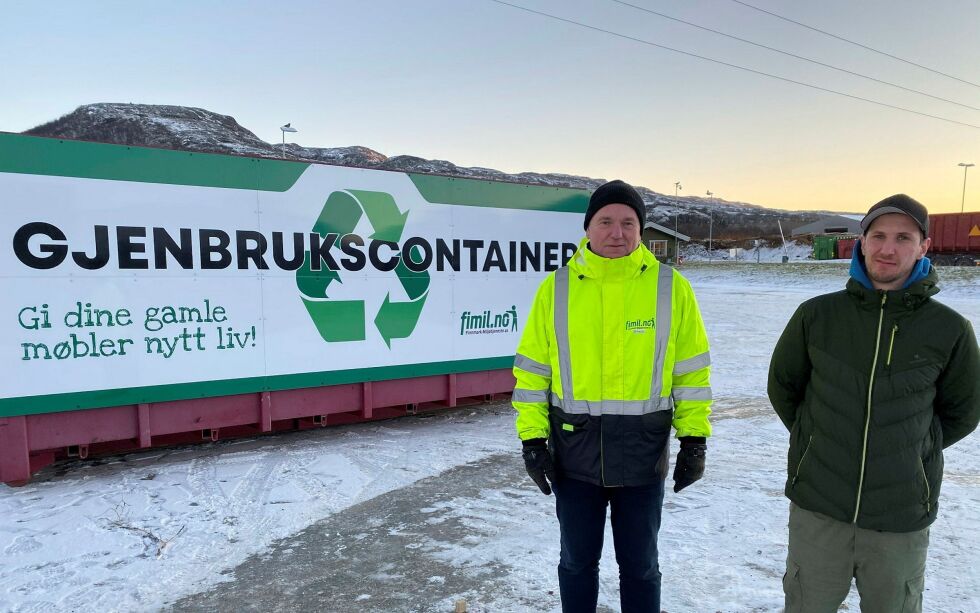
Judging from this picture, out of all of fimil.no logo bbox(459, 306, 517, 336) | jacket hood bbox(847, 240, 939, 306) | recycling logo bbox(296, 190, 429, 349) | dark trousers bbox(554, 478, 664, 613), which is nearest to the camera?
jacket hood bbox(847, 240, 939, 306)

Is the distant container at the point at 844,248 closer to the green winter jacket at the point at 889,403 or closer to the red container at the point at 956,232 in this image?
the red container at the point at 956,232

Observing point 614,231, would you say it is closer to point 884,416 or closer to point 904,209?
point 904,209

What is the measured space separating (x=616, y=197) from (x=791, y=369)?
0.94 m

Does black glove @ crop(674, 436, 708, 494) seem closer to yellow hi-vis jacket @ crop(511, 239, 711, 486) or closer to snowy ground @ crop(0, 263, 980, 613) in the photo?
yellow hi-vis jacket @ crop(511, 239, 711, 486)

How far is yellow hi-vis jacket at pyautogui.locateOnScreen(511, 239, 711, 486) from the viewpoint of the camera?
2.11 meters

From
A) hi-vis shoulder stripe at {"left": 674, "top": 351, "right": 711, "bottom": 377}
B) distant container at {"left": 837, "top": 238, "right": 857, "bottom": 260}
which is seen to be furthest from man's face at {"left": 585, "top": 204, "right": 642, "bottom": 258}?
distant container at {"left": 837, "top": 238, "right": 857, "bottom": 260}

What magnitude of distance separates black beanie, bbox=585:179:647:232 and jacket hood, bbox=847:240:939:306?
76cm

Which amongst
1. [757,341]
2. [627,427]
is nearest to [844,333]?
[627,427]

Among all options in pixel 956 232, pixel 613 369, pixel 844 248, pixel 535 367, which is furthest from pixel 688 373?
pixel 844 248

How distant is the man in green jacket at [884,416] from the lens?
188cm

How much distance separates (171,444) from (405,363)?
A: 2.20 meters

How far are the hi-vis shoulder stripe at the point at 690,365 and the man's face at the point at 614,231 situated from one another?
1.60 feet

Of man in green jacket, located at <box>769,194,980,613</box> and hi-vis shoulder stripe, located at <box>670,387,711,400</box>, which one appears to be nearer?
man in green jacket, located at <box>769,194,980,613</box>

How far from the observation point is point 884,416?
1.89m
